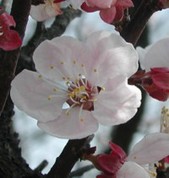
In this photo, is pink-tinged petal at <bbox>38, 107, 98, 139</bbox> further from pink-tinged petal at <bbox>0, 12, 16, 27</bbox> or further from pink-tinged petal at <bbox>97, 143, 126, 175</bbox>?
pink-tinged petal at <bbox>0, 12, 16, 27</bbox>

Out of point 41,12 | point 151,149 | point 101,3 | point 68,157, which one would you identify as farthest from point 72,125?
point 41,12

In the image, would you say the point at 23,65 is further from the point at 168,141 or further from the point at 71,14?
the point at 168,141

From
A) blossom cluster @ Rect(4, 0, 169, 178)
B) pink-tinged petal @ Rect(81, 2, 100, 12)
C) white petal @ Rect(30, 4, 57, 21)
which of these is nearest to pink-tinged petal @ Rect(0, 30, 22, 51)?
blossom cluster @ Rect(4, 0, 169, 178)

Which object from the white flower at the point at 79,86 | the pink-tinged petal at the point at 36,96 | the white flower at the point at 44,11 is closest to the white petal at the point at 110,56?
the white flower at the point at 79,86

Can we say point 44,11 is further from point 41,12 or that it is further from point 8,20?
point 8,20

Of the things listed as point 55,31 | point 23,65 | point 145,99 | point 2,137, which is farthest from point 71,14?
point 145,99
